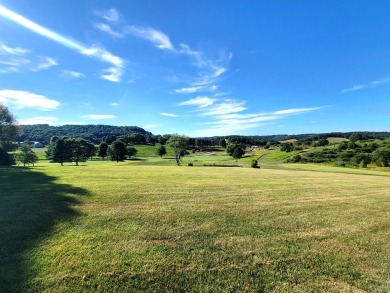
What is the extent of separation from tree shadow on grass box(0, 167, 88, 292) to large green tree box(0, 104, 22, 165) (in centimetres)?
3787

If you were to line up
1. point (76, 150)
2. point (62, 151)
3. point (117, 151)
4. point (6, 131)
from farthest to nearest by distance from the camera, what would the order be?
point (117, 151), point (76, 150), point (62, 151), point (6, 131)

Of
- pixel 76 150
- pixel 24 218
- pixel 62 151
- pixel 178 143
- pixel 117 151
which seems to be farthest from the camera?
pixel 117 151

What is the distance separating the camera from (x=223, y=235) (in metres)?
7.86

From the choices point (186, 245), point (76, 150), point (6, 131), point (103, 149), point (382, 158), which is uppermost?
point (6, 131)

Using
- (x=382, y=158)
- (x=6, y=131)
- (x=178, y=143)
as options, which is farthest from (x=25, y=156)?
(x=382, y=158)

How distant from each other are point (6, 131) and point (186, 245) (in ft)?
167

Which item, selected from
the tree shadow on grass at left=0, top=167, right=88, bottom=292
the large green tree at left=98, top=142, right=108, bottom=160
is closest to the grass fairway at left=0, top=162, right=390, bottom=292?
the tree shadow on grass at left=0, top=167, right=88, bottom=292

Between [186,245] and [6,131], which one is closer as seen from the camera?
[186,245]

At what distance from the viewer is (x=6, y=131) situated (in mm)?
44125

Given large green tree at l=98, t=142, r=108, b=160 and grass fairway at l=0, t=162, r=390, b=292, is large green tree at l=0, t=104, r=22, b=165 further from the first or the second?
large green tree at l=98, t=142, r=108, b=160

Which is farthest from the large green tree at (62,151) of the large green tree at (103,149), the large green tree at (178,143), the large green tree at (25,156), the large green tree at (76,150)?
the large green tree at (178,143)

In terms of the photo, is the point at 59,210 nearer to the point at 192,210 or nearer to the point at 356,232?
the point at 192,210

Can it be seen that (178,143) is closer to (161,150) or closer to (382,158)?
(161,150)

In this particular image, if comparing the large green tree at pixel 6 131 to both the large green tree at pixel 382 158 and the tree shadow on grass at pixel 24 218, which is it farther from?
the large green tree at pixel 382 158
